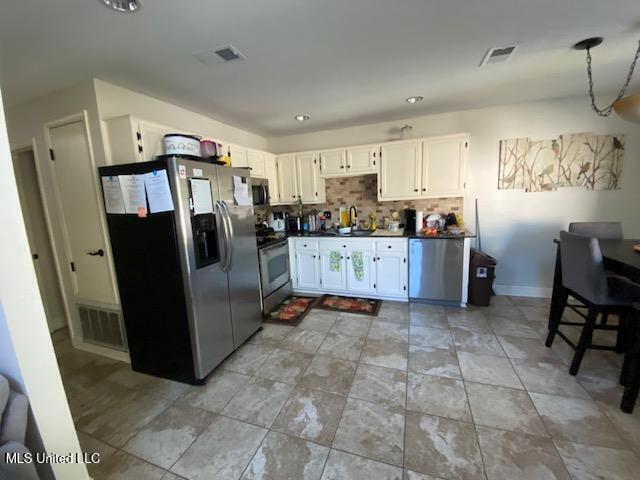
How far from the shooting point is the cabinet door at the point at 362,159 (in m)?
3.51

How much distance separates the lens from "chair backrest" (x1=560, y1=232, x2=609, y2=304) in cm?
Result: 181

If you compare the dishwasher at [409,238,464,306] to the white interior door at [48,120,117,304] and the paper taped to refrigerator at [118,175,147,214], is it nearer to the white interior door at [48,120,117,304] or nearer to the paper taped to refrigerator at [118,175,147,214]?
the paper taped to refrigerator at [118,175,147,214]

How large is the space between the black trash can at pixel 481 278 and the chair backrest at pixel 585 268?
3.04 ft

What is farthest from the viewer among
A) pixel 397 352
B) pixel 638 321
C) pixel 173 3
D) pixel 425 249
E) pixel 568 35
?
pixel 425 249

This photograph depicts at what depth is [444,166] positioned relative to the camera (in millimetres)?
3266

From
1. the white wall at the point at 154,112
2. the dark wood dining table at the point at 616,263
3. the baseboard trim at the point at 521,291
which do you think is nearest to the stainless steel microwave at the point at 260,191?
the white wall at the point at 154,112

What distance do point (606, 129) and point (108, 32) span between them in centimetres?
482

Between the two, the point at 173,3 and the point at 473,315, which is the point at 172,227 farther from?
the point at 473,315

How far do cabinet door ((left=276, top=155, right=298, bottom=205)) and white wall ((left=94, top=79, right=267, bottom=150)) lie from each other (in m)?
0.70

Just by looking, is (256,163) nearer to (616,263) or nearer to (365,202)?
(365,202)

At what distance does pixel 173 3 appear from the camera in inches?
52.5

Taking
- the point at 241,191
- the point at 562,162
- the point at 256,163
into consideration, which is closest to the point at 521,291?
the point at 562,162

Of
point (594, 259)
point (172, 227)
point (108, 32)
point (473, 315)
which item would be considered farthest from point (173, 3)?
point (473, 315)

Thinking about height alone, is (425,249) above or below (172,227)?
below
